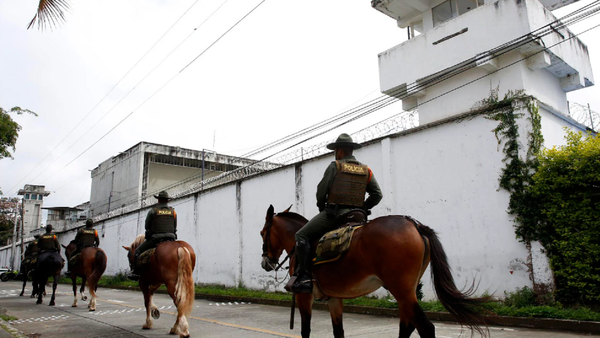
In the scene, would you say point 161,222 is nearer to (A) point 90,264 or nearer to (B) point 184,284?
(B) point 184,284

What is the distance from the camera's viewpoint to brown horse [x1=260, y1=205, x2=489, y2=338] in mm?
3703

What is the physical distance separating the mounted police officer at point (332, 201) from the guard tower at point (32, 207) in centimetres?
6178

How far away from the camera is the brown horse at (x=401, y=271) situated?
3703 mm

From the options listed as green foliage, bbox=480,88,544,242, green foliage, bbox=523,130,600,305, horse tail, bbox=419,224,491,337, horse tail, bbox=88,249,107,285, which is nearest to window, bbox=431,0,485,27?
green foliage, bbox=480,88,544,242

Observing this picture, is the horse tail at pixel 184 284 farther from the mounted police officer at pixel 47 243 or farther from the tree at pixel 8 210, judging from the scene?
the tree at pixel 8 210

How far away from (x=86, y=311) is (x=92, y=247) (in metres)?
2.91

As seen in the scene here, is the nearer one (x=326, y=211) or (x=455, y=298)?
(x=455, y=298)

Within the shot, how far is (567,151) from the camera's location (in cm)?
769

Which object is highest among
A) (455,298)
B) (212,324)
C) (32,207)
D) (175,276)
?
(32,207)

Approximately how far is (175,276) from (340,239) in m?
3.95

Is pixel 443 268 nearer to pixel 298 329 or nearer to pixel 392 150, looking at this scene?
pixel 298 329

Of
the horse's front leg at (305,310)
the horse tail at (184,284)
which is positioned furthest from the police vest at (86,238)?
the horse's front leg at (305,310)

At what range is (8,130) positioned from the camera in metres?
10.3

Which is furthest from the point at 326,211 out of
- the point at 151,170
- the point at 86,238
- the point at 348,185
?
the point at 151,170
